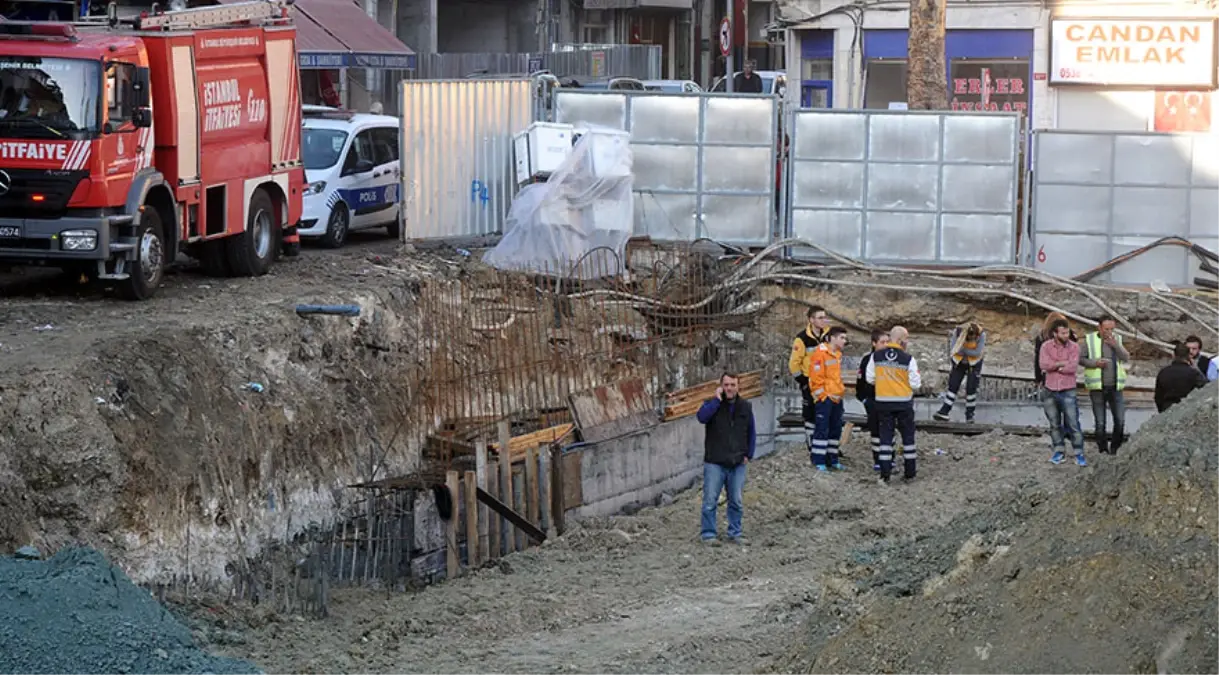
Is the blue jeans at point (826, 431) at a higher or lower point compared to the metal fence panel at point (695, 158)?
A: lower

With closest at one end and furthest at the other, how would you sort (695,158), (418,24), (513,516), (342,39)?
(513,516), (695,158), (342,39), (418,24)

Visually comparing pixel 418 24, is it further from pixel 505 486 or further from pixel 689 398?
pixel 505 486

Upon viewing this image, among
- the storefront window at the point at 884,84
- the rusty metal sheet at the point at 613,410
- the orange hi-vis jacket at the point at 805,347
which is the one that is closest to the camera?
the rusty metal sheet at the point at 613,410

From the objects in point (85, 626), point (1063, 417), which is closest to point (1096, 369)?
point (1063, 417)

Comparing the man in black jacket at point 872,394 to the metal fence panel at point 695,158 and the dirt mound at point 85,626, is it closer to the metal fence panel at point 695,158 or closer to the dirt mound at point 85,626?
the metal fence panel at point 695,158

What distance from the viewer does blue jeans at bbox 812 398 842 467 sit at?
17.6m

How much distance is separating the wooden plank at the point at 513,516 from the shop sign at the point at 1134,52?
18839mm

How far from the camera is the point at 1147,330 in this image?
21.7 m

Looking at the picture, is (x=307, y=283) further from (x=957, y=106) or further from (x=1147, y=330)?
(x=957, y=106)

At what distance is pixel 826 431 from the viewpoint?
17.8 meters

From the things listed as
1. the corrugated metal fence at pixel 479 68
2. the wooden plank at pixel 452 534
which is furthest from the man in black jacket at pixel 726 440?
the corrugated metal fence at pixel 479 68

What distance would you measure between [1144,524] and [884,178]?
15.5 meters

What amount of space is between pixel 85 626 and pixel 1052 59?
25101 millimetres

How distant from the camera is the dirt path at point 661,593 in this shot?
1115cm
